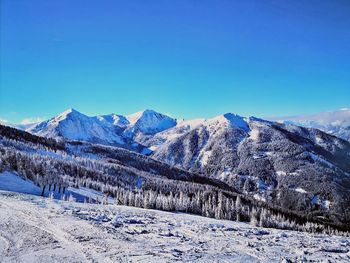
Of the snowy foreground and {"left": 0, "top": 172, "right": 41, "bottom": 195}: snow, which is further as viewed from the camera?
{"left": 0, "top": 172, "right": 41, "bottom": 195}: snow

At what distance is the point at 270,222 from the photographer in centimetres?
11119

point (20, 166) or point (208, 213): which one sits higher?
point (20, 166)

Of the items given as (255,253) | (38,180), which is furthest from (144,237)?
(38,180)

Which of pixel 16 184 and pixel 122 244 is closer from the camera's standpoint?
pixel 122 244

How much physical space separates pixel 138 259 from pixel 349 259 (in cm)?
2318

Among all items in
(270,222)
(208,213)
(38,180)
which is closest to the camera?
(270,222)

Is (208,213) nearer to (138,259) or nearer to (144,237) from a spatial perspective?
(144,237)

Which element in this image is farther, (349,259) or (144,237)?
(144,237)

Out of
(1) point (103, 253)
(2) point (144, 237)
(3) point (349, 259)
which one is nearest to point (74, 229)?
(2) point (144, 237)

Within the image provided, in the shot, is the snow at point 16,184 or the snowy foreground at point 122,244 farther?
the snow at point 16,184

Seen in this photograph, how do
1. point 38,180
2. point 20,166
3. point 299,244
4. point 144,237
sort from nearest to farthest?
point 144,237
point 299,244
point 38,180
point 20,166

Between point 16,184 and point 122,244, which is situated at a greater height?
point 122,244

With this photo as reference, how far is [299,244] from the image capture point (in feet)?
146

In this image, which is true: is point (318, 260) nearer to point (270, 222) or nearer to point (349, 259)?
point (349, 259)
